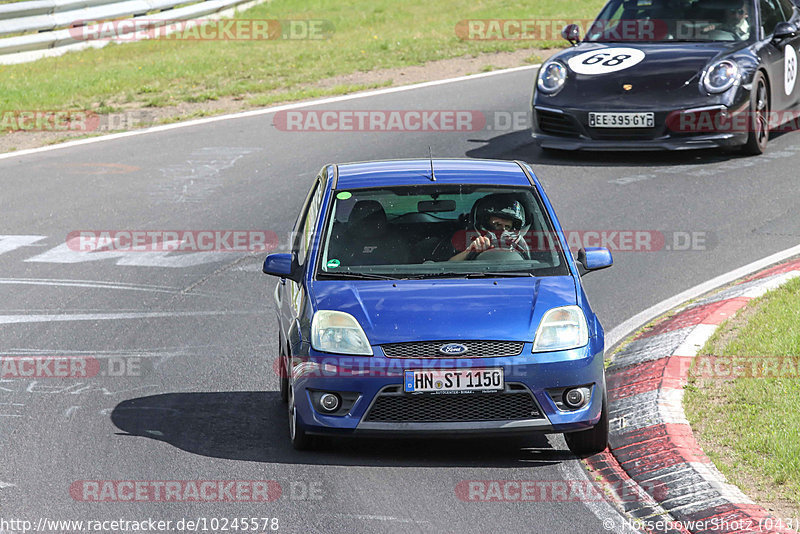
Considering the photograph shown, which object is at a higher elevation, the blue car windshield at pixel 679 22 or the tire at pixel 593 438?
the blue car windshield at pixel 679 22

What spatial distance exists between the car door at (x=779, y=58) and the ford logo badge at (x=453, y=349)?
8932 mm

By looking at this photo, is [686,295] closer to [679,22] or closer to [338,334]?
[338,334]

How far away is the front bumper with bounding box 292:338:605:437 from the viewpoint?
6211 millimetres

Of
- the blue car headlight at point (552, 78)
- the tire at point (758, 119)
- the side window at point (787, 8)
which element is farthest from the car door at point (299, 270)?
the side window at point (787, 8)

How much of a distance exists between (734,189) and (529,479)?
7.56 m

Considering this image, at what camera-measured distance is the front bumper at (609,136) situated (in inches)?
531

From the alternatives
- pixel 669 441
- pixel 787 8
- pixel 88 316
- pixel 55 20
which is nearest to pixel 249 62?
pixel 55 20

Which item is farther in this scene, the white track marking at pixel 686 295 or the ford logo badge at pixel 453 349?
the white track marking at pixel 686 295

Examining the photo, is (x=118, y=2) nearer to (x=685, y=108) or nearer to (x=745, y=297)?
(x=685, y=108)

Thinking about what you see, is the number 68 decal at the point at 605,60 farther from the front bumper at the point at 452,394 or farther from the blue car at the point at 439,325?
the front bumper at the point at 452,394

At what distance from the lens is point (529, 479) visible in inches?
243

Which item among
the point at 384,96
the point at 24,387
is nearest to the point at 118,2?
the point at 384,96

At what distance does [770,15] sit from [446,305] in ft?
31.9

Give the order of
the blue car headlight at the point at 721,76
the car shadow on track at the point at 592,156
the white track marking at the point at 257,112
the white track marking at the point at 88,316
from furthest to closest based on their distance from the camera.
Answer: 1. the white track marking at the point at 257,112
2. the car shadow on track at the point at 592,156
3. the blue car headlight at the point at 721,76
4. the white track marking at the point at 88,316
